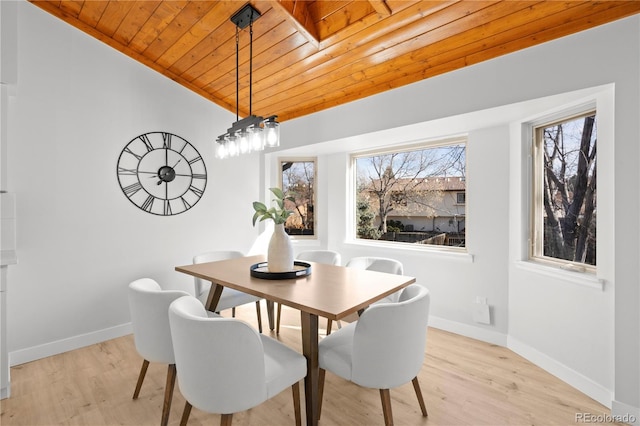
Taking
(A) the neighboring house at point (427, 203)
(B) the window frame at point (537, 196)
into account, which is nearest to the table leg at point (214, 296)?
(A) the neighboring house at point (427, 203)

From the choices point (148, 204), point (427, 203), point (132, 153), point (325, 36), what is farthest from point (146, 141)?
point (427, 203)

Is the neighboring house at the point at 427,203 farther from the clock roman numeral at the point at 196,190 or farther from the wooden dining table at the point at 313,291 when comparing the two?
the clock roman numeral at the point at 196,190

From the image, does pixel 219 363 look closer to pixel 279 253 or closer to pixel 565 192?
pixel 279 253

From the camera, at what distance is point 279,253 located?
2.15 metres

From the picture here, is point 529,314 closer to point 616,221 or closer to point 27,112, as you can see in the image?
point 616,221

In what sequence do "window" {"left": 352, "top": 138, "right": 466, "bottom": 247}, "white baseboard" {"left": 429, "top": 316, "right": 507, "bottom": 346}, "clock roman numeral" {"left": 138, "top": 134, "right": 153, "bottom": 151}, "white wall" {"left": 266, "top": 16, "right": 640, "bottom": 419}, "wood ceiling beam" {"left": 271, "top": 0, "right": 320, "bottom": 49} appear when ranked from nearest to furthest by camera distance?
"white wall" {"left": 266, "top": 16, "right": 640, "bottom": 419} < "wood ceiling beam" {"left": 271, "top": 0, "right": 320, "bottom": 49} < "white baseboard" {"left": 429, "top": 316, "right": 507, "bottom": 346} < "clock roman numeral" {"left": 138, "top": 134, "right": 153, "bottom": 151} < "window" {"left": 352, "top": 138, "right": 466, "bottom": 247}

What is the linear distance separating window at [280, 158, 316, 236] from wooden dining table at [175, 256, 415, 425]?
5.63ft

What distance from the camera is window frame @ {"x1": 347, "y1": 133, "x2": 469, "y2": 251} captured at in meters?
3.07

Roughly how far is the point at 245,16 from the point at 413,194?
2370 millimetres

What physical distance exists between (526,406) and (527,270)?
103 centimetres

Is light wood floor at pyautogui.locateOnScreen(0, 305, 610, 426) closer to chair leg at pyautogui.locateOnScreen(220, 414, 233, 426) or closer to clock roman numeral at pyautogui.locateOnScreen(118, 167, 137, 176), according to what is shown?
chair leg at pyautogui.locateOnScreen(220, 414, 233, 426)

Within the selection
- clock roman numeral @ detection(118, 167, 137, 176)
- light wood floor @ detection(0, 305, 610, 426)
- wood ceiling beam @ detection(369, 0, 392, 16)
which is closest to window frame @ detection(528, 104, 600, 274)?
light wood floor @ detection(0, 305, 610, 426)

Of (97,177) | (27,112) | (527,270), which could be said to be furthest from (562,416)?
(27,112)

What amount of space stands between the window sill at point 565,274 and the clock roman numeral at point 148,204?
3451 mm
